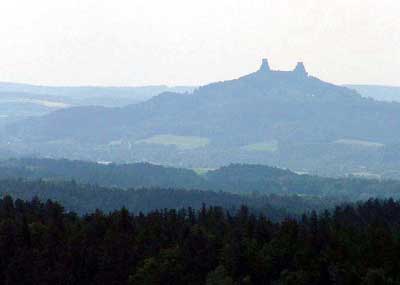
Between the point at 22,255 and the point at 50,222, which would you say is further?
the point at 50,222

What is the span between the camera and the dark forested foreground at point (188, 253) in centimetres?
12719

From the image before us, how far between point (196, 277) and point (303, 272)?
14560 mm

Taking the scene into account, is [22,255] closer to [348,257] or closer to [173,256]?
[173,256]

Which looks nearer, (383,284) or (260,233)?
(383,284)

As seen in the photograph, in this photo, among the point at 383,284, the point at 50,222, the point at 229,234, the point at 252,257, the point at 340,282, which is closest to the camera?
the point at 383,284

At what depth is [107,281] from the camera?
13825 cm

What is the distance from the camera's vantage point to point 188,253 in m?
139

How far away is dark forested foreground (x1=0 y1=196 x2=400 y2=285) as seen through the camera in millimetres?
127188

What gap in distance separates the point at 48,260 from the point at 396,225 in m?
56.2

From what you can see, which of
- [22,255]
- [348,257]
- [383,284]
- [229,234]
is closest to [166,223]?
[229,234]

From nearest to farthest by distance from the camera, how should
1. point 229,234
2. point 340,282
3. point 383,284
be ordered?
point 383,284
point 340,282
point 229,234

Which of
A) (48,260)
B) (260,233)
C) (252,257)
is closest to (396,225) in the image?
(260,233)

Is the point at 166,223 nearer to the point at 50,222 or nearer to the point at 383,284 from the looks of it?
the point at 50,222

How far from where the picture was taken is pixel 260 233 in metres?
149
